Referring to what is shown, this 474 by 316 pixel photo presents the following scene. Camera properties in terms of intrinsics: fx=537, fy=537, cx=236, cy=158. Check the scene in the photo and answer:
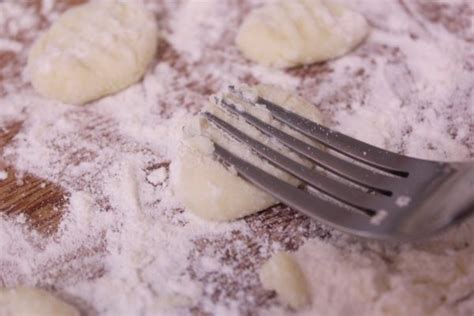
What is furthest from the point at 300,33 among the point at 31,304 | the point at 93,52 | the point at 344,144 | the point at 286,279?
the point at 31,304

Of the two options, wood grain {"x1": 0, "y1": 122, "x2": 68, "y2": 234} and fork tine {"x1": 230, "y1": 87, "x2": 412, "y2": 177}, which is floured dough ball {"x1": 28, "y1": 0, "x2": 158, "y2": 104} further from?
fork tine {"x1": 230, "y1": 87, "x2": 412, "y2": 177}

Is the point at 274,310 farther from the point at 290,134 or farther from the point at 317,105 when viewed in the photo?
the point at 317,105

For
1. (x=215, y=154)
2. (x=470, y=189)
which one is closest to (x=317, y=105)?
(x=215, y=154)

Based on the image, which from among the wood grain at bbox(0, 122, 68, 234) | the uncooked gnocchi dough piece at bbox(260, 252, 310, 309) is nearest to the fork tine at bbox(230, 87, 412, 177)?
the uncooked gnocchi dough piece at bbox(260, 252, 310, 309)

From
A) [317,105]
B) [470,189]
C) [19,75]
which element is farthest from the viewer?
[19,75]

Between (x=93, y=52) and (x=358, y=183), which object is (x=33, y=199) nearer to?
(x=93, y=52)

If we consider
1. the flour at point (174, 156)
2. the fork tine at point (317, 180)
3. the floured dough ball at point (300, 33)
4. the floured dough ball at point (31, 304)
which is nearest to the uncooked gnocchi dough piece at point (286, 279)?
the flour at point (174, 156)
